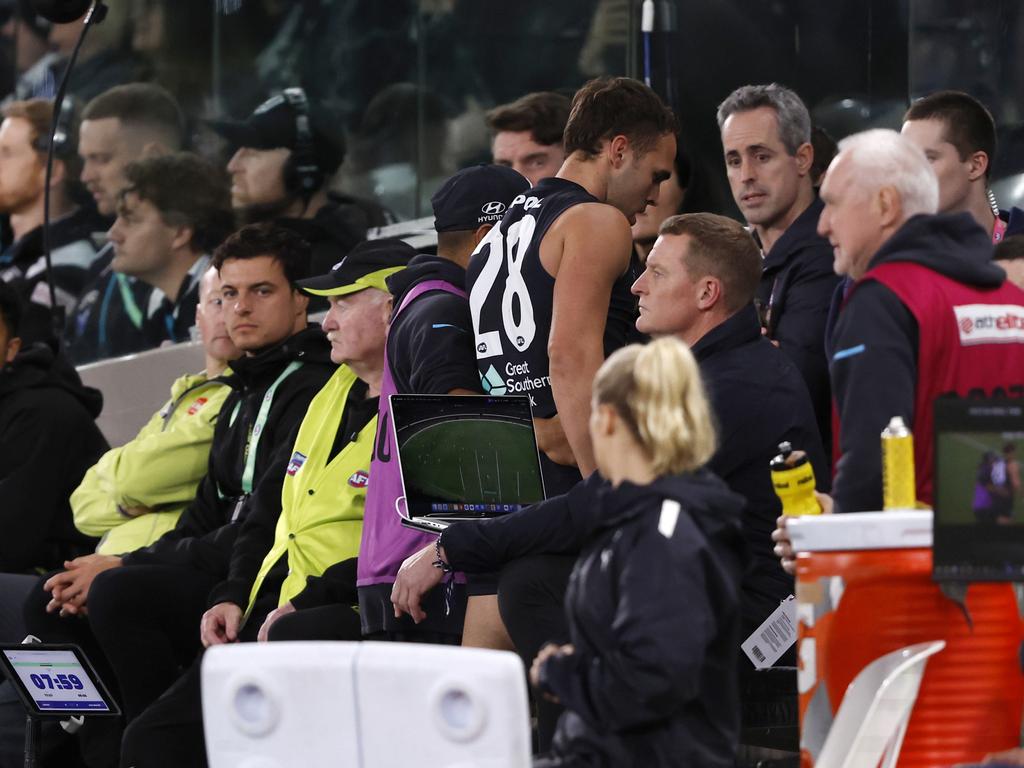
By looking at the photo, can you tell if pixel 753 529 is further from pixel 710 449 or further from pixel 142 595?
pixel 142 595

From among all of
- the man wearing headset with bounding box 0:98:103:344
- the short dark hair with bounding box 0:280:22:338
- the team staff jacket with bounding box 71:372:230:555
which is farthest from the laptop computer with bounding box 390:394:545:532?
the man wearing headset with bounding box 0:98:103:344

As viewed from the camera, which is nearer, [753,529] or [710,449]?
[710,449]

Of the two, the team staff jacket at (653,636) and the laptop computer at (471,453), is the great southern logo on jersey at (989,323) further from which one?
the laptop computer at (471,453)

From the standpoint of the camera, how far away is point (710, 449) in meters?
3.22

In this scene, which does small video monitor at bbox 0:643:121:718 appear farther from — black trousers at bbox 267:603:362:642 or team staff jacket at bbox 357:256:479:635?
team staff jacket at bbox 357:256:479:635

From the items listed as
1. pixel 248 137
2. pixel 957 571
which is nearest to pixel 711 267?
pixel 957 571

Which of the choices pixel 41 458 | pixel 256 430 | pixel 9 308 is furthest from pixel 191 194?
pixel 256 430

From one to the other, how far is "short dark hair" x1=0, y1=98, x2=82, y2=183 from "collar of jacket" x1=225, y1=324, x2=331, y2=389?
10.3 feet

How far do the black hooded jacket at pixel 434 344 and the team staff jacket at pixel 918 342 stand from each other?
1.37 metres

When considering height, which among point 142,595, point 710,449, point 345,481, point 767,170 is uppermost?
point 767,170

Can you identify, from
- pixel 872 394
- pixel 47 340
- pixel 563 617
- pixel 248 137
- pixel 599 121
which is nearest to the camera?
pixel 872 394

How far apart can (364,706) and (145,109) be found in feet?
19.1

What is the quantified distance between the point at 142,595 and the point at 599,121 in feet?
6.89

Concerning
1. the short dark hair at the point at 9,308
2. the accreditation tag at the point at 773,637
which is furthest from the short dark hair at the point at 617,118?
the short dark hair at the point at 9,308
